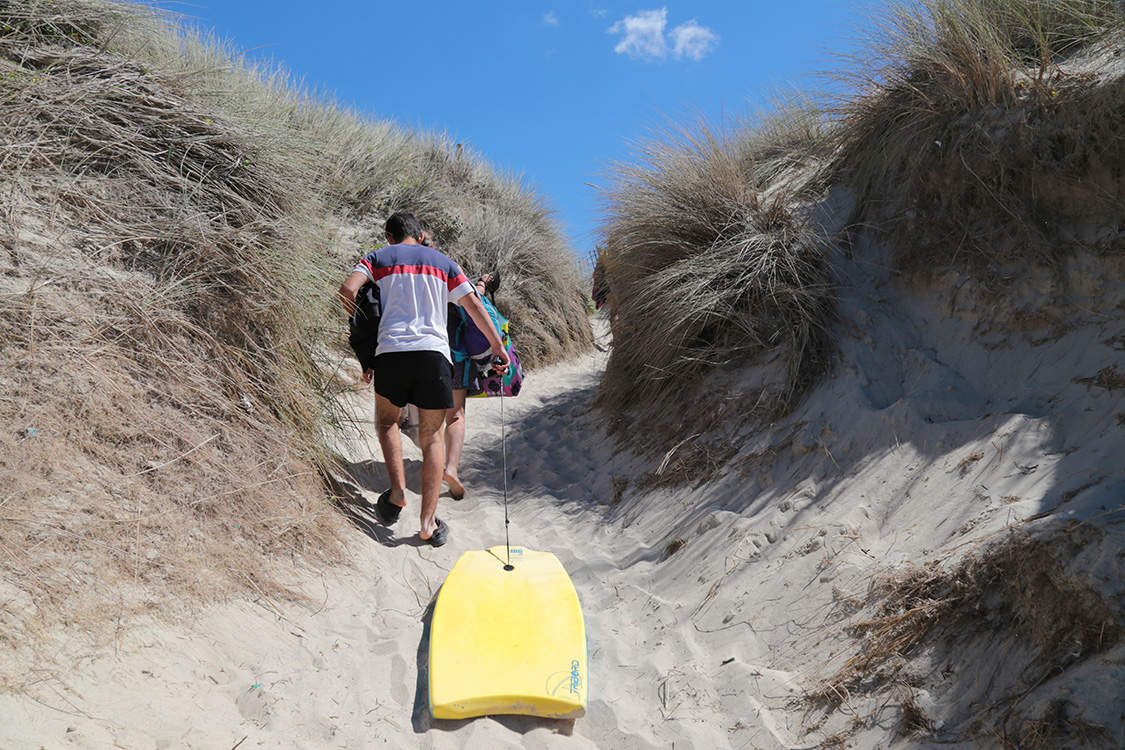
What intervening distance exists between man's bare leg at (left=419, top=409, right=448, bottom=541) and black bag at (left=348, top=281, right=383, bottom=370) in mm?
469

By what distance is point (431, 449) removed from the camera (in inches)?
156

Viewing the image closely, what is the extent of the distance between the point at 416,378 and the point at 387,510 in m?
0.84

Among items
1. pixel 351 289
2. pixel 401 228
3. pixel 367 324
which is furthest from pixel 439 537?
pixel 401 228

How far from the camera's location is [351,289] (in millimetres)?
3693

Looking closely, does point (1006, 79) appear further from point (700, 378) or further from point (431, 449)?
point (431, 449)

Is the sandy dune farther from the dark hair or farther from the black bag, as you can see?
the dark hair

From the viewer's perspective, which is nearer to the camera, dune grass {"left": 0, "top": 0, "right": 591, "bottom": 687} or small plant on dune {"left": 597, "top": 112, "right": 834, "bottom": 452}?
dune grass {"left": 0, "top": 0, "right": 591, "bottom": 687}

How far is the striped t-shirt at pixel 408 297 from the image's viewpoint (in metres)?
3.78

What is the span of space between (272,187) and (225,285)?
852 mm

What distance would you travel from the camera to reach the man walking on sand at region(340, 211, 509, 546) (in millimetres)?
3791

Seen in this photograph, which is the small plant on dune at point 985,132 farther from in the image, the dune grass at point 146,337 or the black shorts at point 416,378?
the dune grass at point 146,337

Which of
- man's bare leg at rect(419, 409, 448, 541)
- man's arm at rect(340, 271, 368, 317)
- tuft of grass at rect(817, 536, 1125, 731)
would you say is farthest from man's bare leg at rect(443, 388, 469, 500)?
tuft of grass at rect(817, 536, 1125, 731)

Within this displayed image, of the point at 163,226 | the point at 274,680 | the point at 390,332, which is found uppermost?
the point at 163,226

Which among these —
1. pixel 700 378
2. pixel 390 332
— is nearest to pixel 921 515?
pixel 700 378
